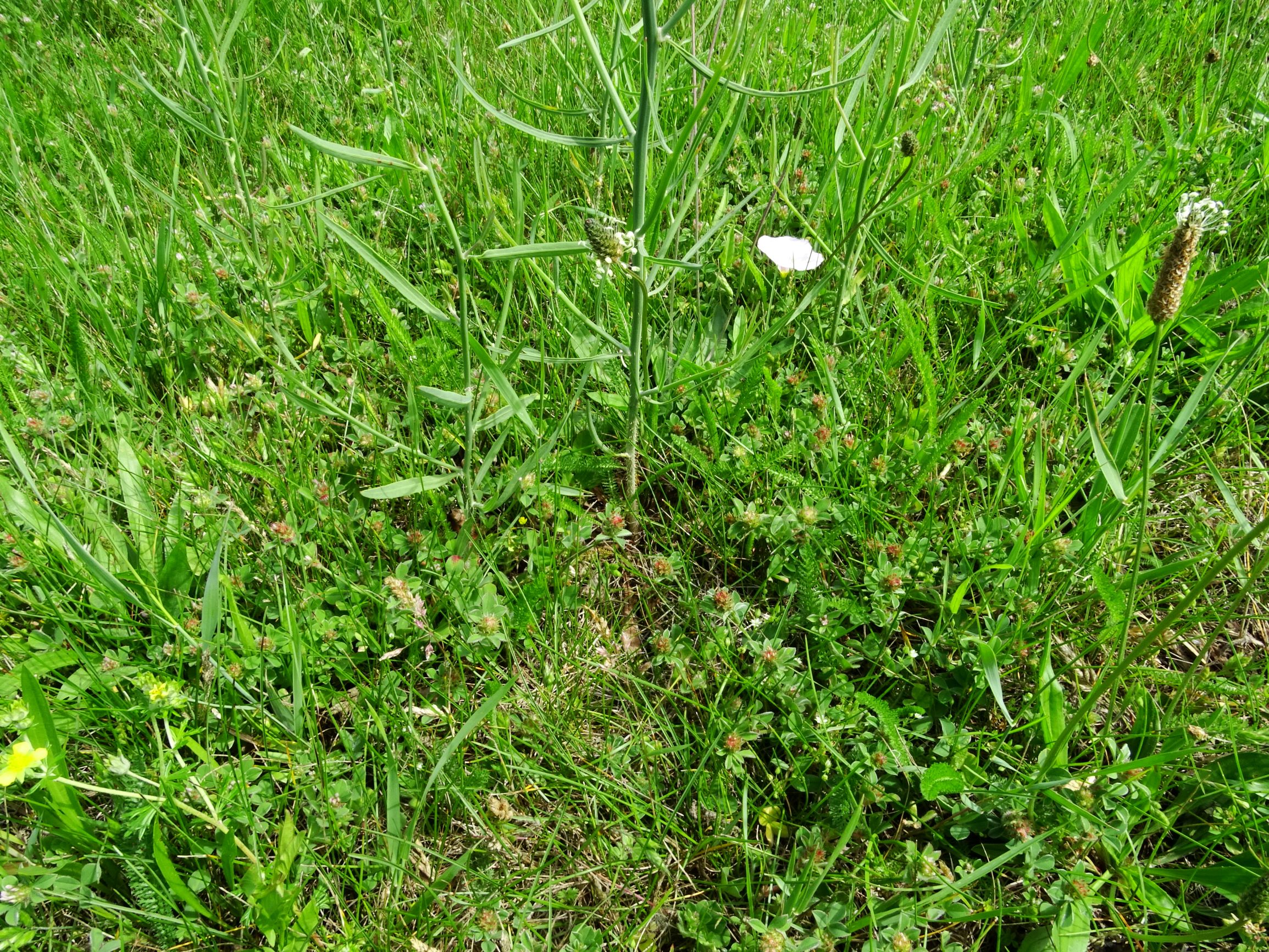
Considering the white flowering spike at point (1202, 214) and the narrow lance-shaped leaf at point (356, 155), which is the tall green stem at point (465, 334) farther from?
the white flowering spike at point (1202, 214)

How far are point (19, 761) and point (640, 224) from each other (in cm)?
107

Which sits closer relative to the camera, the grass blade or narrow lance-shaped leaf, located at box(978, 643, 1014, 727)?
Result: the grass blade

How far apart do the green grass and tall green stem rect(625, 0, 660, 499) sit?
0.5 inches

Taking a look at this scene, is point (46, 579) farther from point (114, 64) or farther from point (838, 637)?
point (114, 64)

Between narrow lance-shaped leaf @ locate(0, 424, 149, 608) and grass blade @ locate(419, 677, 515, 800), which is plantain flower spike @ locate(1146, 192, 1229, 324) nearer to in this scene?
grass blade @ locate(419, 677, 515, 800)

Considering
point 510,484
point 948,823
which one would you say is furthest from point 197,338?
point 948,823

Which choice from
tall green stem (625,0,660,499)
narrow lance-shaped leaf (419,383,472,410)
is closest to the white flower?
tall green stem (625,0,660,499)

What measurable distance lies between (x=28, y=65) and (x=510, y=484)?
259 centimetres

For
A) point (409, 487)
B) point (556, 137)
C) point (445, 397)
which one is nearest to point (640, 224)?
point (556, 137)

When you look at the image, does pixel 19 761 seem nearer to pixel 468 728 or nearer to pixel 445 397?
pixel 468 728

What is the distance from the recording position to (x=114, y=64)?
2695mm

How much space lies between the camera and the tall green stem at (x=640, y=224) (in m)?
1.02

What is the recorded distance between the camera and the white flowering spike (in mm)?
1036

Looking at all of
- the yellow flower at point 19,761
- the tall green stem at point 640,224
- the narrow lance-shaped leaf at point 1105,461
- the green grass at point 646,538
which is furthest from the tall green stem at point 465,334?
the narrow lance-shaped leaf at point 1105,461
